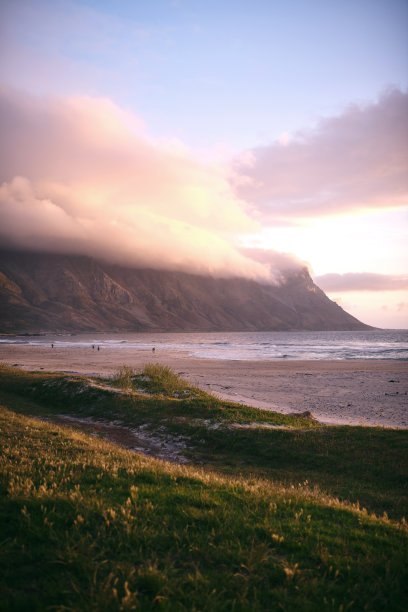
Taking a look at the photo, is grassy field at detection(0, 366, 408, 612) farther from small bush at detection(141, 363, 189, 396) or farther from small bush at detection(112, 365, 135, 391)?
small bush at detection(112, 365, 135, 391)

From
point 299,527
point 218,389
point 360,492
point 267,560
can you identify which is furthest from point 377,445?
point 218,389

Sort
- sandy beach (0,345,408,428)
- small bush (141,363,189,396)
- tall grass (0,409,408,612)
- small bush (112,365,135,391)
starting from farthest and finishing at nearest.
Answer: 1. small bush (112,365,135,391)
2. small bush (141,363,189,396)
3. sandy beach (0,345,408,428)
4. tall grass (0,409,408,612)

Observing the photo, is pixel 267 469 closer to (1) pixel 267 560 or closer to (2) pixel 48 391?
(1) pixel 267 560

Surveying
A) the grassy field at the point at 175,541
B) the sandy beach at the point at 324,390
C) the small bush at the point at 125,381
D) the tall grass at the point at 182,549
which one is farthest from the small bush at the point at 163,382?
the tall grass at the point at 182,549

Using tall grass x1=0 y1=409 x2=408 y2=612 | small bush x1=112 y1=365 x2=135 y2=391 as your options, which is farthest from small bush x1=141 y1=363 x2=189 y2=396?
tall grass x1=0 y1=409 x2=408 y2=612

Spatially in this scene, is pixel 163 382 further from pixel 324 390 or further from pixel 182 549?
pixel 182 549

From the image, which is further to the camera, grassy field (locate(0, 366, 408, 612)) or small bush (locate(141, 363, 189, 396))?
small bush (locate(141, 363, 189, 396))

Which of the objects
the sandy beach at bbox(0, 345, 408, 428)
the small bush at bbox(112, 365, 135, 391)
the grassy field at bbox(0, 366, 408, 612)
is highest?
the grassy field at bbox(0, 366, 408, 612)

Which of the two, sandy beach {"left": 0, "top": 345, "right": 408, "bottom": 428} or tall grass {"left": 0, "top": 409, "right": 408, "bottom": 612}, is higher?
tall grass {"left": 0, "top": 409, "right": 408, "bottom": 612}

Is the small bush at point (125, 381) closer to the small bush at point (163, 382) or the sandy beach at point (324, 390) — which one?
the small bush at point (163, 382)

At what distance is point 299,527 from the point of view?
5789 millimetres

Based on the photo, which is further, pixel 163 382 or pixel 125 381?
pixel 125 381

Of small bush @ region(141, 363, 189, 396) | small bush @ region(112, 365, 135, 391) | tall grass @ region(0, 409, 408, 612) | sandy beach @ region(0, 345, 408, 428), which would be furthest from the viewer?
small bush @ region(112, 365, 135, 391)

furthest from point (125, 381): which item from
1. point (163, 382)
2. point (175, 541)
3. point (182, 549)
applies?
point (182, 549)
